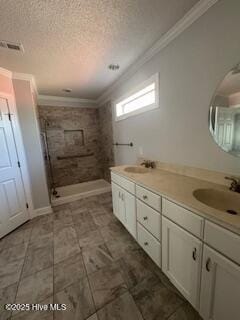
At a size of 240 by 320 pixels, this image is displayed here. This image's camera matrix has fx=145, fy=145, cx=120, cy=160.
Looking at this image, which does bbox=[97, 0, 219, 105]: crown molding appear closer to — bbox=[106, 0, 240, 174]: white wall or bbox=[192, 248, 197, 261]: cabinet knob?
bbox=[106, 0, 240, 174]: white wall

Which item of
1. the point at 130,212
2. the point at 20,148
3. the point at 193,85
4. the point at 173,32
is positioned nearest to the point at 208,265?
the point at 130,212

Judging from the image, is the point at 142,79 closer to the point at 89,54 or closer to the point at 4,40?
the point at 89,54

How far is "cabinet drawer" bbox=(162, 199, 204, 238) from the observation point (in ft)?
3.09

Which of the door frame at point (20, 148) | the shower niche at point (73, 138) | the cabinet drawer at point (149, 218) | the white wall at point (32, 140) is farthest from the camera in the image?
the shower niche at point (73, 138)

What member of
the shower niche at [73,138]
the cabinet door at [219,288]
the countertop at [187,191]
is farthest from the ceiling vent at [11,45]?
the cabinet door at [219,288]

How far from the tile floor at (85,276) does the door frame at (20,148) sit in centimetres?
49

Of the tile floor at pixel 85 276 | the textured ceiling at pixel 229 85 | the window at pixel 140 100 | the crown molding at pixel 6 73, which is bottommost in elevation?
the tile floor at pixel 85 276

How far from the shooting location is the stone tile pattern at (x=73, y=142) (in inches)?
149

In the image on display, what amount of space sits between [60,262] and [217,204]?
1742 millimetres

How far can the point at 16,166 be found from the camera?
2334mm

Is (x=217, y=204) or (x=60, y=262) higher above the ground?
(x=217, y=204)

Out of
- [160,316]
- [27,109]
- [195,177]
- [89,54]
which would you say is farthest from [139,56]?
[160,316]

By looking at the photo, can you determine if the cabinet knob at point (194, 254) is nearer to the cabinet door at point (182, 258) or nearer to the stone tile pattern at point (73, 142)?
the cabinet door at point (182, 258)

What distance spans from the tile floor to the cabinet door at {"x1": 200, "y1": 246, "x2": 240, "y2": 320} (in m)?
0.28
